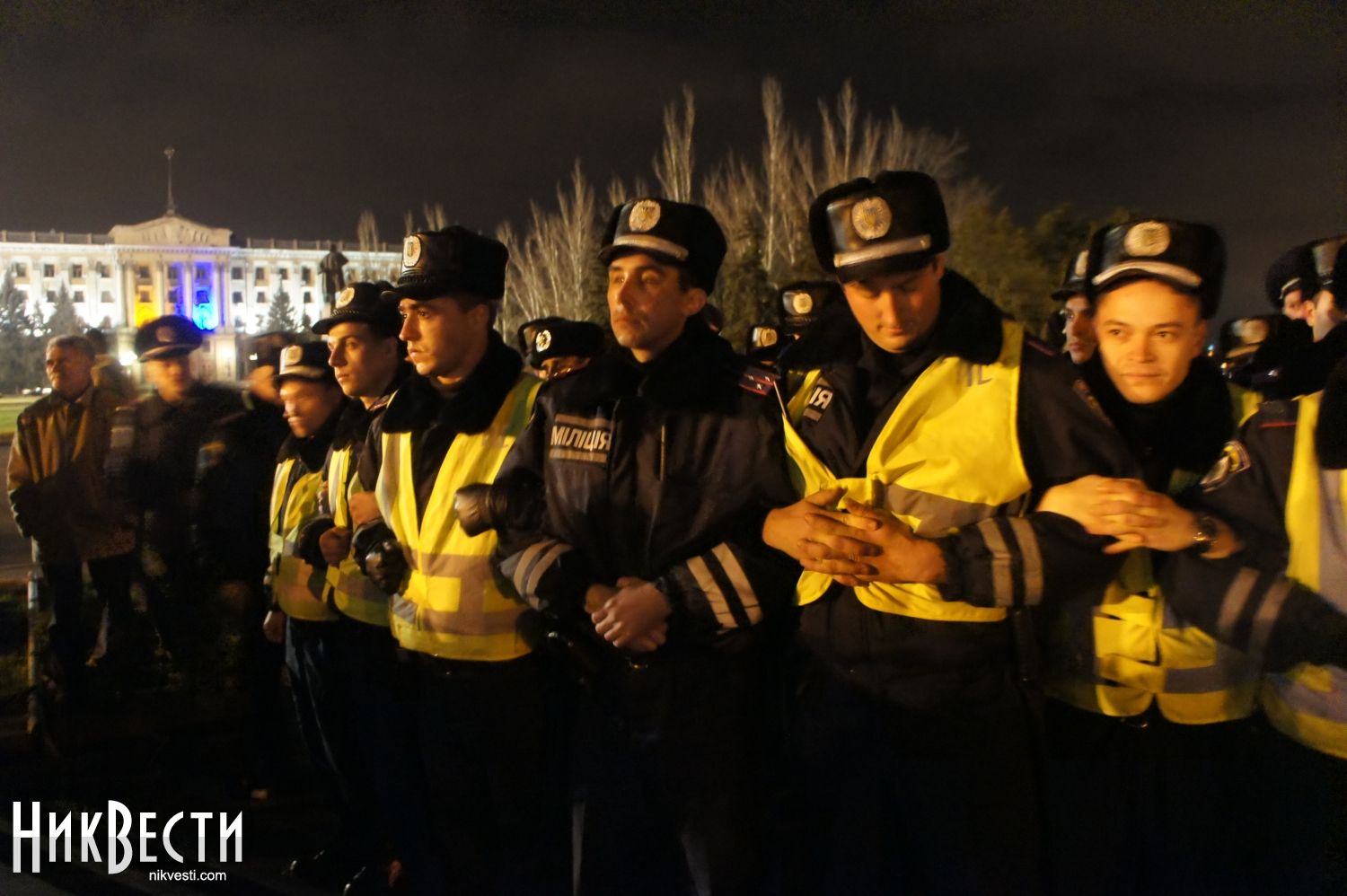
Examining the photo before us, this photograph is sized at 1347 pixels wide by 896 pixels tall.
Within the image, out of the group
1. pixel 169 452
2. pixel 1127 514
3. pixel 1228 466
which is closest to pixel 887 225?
pixel 1127 514

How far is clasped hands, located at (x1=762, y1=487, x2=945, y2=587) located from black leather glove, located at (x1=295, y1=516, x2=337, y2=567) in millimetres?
1964

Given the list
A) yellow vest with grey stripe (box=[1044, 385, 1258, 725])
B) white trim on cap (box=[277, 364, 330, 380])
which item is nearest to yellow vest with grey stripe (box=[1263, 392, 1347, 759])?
yellow vest with grey stripe (box=[1044, 385, 1258, 725])

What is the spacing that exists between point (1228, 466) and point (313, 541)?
284 centimetres

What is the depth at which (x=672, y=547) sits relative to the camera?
7.88 feet

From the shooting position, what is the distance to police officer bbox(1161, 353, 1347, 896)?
1909 millimetres

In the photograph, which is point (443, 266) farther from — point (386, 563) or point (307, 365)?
point (307, 365)

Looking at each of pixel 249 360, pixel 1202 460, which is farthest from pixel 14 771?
pixel 1202 460

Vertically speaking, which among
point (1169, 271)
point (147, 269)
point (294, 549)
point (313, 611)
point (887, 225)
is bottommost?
point (313, 611)

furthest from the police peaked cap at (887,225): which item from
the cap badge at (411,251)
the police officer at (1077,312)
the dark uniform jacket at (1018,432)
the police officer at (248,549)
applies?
the police officer at (248,549)

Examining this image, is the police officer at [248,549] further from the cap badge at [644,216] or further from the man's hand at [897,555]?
the man's hand at [897,555]

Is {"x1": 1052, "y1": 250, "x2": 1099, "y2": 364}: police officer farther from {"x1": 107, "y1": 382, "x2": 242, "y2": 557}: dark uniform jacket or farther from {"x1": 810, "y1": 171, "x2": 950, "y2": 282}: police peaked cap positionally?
{"x1": 107, "y1": 382, "x2": 242, "y2": 557}: dark uniform jacket

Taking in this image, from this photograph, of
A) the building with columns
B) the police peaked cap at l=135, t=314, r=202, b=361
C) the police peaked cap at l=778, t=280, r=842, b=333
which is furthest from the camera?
the building with columns

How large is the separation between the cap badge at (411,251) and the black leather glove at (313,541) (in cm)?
105

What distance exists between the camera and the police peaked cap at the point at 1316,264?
9.57 feet
